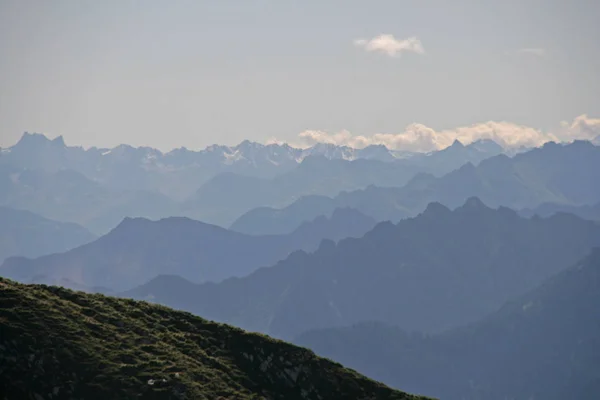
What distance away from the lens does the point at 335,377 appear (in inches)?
4109

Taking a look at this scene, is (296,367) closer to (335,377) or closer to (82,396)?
(335,377)

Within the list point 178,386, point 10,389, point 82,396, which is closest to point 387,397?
point 178,386

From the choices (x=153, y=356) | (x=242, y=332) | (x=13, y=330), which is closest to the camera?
(x=13, y=330)

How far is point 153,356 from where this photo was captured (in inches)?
3767

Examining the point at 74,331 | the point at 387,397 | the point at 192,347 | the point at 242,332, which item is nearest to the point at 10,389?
the point at 74,331

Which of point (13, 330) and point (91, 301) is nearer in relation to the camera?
point (13, 330)

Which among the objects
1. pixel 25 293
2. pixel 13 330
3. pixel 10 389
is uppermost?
pixel 25 293

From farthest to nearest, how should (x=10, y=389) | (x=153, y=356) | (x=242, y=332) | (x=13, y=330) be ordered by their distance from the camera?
(x=242, y=332)
(x=153, y=356)
(x=13, y=330)
(x=10, y=389)

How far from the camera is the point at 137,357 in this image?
94562mm

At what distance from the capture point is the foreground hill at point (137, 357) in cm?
8681

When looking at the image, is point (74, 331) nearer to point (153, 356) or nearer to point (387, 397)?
point (153, 356)

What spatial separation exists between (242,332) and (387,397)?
767 inches

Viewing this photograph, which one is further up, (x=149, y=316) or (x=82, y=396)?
(x=149, y=316)

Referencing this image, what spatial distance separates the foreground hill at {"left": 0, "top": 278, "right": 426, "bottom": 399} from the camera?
285 ft
